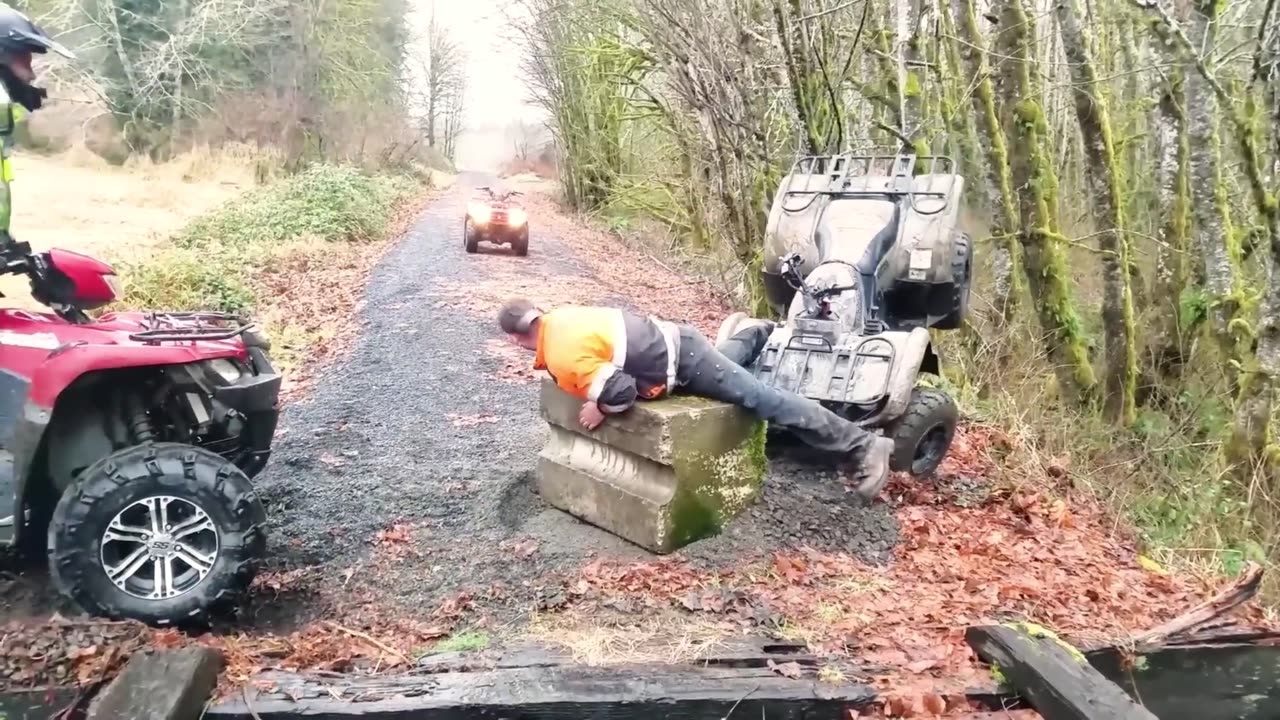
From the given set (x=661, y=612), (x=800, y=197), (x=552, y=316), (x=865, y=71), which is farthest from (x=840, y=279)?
(x=865, y=71)

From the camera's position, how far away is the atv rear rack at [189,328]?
4.20m

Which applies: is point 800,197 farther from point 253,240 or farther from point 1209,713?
point 253,240

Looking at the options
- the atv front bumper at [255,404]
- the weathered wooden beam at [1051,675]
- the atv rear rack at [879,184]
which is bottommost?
the weathered wooden beam at [1051,675]

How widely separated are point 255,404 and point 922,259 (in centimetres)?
398

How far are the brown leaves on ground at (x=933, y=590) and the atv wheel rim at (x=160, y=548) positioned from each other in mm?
1573

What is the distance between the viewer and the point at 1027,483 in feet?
21.0

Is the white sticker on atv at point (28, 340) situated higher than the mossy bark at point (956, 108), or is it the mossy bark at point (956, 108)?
the mossy bark at point (956, 108)

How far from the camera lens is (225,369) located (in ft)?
14.6

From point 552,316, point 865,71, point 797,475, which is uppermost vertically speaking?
point 865,71

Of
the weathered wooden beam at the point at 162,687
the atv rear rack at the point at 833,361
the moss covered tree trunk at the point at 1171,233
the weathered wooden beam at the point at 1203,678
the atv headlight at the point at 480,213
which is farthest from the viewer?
the atv headlight at the point at 480,213

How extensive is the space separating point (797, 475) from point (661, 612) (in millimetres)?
1605

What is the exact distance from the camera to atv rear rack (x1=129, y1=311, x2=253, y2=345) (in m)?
4.20

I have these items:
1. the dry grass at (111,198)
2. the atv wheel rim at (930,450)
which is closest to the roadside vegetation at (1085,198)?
the atv wheel rim at (930,450)

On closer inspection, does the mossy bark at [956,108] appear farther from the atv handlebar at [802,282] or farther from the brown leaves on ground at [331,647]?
the brown leaves on ground at [331,647]
